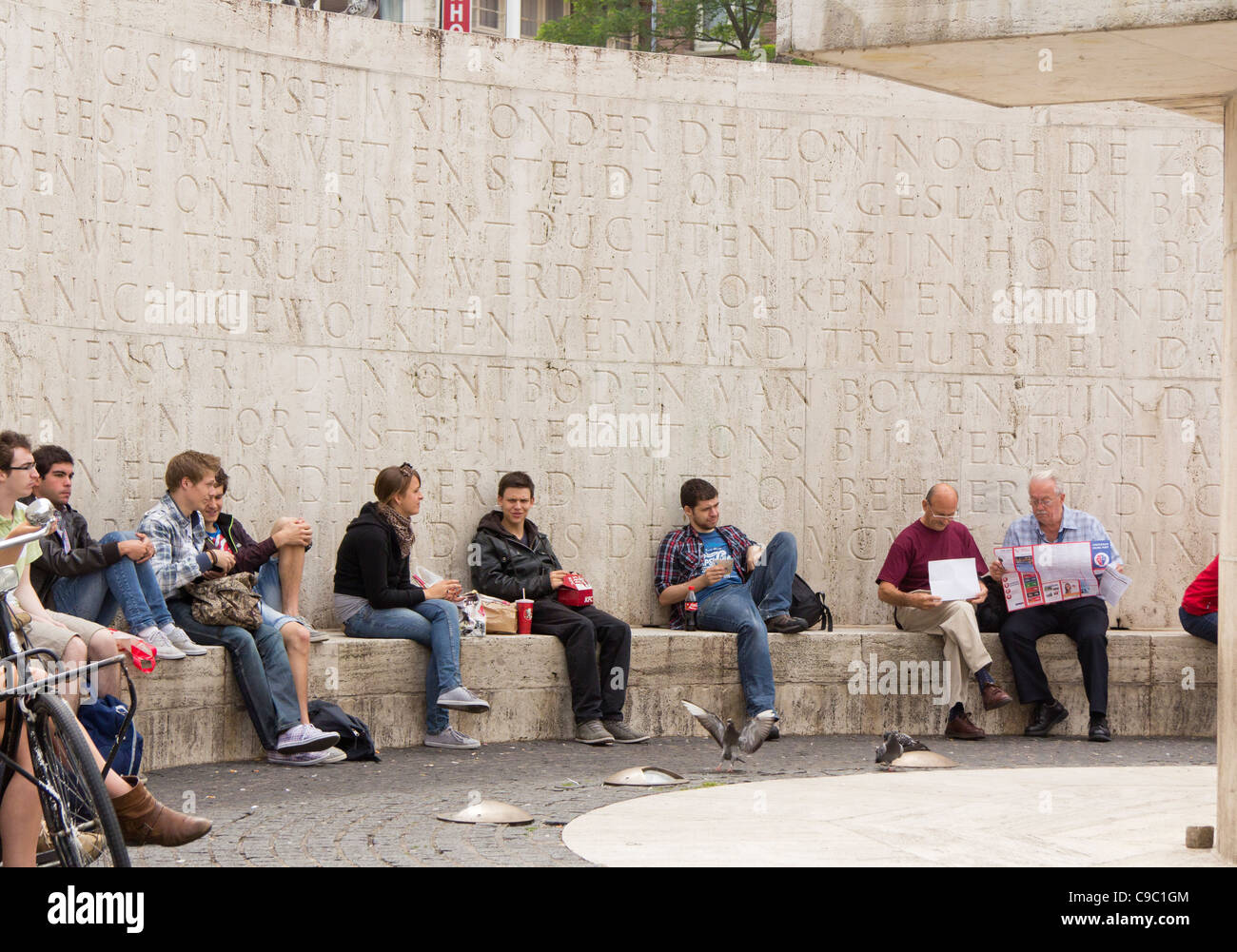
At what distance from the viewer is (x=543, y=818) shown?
6.35 metres

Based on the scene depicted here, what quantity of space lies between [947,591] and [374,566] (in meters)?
3.59

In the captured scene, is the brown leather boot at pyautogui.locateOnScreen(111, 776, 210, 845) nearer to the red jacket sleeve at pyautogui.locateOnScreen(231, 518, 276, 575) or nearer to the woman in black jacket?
the red jacket sleeve at pyautogui.locateOnScreen(231, 518, 276, 575)

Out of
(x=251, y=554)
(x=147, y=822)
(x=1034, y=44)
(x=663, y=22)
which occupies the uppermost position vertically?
(x=663, y=22)

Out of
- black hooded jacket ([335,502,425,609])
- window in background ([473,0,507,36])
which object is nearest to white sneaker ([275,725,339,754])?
black hooded jacket ([335,502,425,609])

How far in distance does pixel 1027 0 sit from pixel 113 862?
11.8ft

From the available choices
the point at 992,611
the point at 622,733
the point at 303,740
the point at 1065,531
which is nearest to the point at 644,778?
the point at 622,733

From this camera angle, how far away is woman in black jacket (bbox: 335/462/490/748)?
880 cm

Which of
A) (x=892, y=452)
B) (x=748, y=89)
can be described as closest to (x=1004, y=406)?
(x=892, y=452)

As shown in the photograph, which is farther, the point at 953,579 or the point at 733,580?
the point at 733,580

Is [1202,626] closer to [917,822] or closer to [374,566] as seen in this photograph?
[917,822]

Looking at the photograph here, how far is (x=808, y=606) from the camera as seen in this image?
10.0 metres

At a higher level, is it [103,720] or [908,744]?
[103,720]

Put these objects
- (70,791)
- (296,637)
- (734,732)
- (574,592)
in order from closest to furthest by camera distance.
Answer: (70,791)
(734,732)
(296,637)
(574,592)

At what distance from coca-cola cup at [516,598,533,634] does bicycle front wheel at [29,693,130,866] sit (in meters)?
5.13
